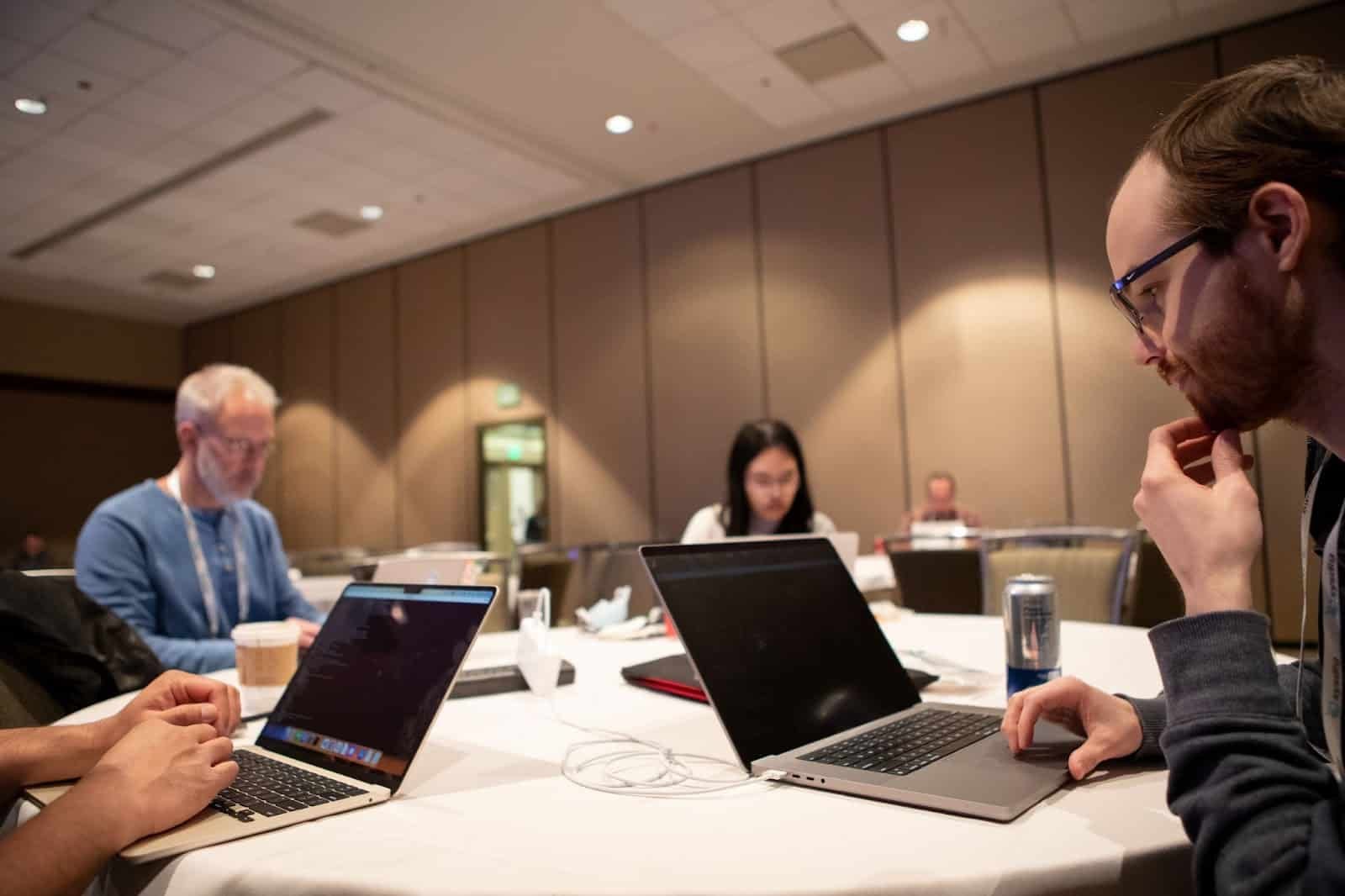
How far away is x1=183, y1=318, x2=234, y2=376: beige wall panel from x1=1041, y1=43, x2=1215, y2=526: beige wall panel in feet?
29.6

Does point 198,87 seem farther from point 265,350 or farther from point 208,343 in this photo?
point 208,343

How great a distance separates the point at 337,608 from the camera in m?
1.27

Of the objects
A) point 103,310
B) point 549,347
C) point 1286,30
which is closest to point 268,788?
point 1286,30

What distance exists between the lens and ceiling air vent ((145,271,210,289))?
858 cm

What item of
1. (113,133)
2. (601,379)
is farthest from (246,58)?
(601,379)

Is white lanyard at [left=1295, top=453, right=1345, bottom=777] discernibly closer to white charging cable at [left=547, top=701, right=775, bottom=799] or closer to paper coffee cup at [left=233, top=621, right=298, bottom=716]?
white charging cable at [left=547, top=701, right=775, bottom=799]

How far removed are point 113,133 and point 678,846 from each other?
648cm

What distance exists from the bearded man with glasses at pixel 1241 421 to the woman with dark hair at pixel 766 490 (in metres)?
2.49

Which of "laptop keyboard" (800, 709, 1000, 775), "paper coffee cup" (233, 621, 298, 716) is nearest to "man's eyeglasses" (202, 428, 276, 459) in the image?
"paper coffee cup" (233, 621, 298, 716)

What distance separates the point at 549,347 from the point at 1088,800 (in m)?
7.06

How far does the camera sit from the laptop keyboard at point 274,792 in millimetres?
908

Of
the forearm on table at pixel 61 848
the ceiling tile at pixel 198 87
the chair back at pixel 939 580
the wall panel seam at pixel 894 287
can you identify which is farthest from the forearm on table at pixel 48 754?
the wall panel seam at pixel 894 287

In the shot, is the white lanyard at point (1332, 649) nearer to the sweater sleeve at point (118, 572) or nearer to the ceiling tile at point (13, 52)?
the sweater sleeve at point (118, 572)

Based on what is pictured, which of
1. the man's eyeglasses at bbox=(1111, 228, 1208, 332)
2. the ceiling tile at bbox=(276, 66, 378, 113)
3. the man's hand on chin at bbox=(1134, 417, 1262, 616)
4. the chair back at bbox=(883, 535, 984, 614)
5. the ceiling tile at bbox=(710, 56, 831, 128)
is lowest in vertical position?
the chair back at bbox=(883, 535, 984, 614)
